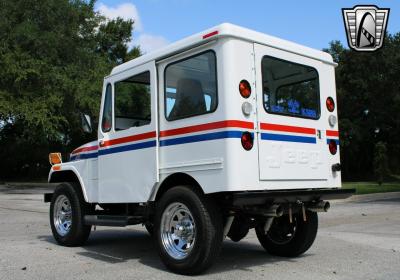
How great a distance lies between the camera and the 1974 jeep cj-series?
5.98m

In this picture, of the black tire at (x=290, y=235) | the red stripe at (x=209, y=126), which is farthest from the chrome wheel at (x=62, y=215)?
the black tire at (x=290, y=235)

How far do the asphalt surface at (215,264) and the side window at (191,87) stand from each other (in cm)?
196

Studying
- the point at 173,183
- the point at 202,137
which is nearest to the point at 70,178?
the point at 173,183

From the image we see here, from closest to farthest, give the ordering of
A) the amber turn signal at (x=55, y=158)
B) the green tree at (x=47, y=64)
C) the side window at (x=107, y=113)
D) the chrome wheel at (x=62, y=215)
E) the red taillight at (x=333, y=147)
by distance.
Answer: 1. the red taillight at (x=333, y=147)
2. the side window at (x=107, y=113)
3. the chrome wheel at (x=62, y=215)
4. the amber turn signal at (x=55, y=158)
5. the green tree at (x=47, y=64)

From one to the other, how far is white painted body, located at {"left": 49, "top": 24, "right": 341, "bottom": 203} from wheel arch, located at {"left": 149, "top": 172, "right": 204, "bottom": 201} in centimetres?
4

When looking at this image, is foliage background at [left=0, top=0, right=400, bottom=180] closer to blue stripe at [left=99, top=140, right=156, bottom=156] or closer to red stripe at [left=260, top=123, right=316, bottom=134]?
blue stripe at [left=99, top=140, right=156, bottom=156]

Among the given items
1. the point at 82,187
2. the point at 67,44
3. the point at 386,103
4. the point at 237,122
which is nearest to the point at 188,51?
the point at 237,122

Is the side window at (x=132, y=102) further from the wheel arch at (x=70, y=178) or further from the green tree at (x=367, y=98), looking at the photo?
the green tree at (x=367, y=98)

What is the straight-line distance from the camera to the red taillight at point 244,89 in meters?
6.08

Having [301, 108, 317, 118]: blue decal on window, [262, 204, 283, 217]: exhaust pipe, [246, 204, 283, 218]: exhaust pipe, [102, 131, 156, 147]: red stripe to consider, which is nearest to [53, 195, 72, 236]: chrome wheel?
[102, 131, 156, 147]: red stripe

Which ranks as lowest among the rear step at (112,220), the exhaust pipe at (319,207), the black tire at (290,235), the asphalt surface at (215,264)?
the asphalt surface at (215,264)

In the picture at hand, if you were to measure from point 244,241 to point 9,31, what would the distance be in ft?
69.6

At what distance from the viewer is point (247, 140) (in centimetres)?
604

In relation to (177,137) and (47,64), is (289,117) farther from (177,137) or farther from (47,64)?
(47,64)
